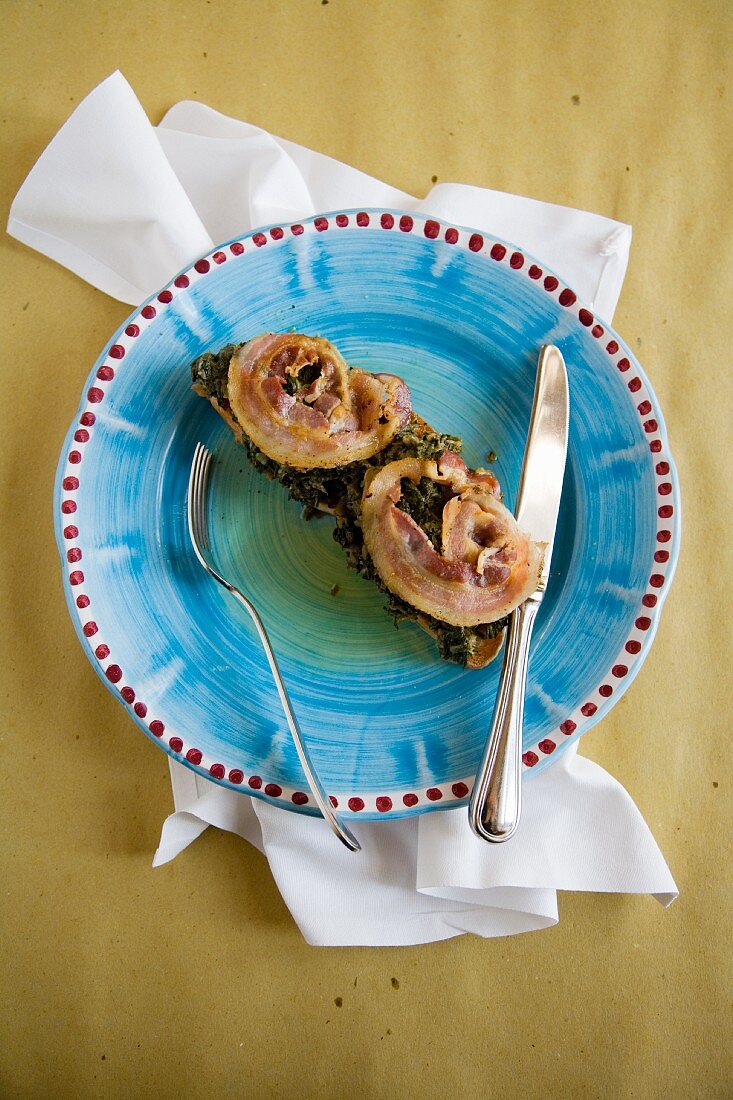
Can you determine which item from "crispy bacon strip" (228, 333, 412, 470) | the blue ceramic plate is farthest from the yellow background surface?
"crispy bacon strip" (228, 333, 412, 470)

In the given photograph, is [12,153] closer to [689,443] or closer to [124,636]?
[124,636]

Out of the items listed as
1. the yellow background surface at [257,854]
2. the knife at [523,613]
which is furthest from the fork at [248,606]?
the yellow background surface at [257,854]

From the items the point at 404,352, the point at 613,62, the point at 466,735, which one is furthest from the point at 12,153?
the point at 466,735

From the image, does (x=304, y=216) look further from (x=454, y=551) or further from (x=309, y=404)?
(x=454, y=551)

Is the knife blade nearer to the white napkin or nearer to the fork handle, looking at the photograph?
the white napkin

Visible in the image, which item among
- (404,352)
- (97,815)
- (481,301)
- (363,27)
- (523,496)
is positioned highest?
(363,27)

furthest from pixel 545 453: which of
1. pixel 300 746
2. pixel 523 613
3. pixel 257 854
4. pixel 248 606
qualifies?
pixel 257 854

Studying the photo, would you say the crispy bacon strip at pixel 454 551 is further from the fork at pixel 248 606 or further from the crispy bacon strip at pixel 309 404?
the fork at pixel 248 606
